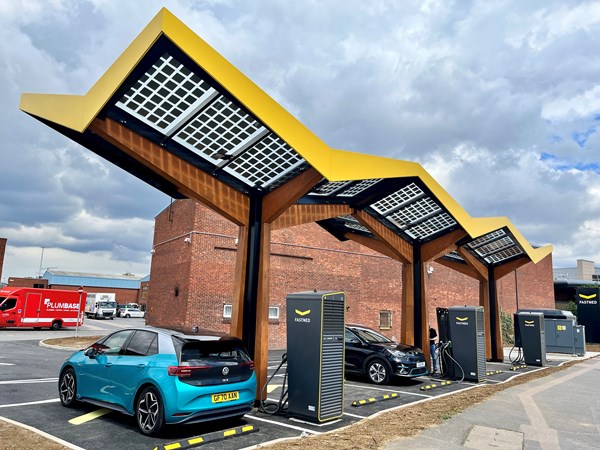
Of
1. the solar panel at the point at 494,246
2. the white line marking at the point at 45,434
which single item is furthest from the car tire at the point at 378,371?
the white line marking at the point at 45,434

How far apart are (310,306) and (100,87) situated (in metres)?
4.54

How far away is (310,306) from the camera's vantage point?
7.45 m

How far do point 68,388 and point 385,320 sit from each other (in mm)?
20372

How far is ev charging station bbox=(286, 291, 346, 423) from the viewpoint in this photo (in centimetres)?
724

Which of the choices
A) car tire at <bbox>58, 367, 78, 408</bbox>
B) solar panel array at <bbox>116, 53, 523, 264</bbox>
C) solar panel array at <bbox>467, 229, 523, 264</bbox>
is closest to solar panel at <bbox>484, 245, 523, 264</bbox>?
solar panel array at <bbox>467, 229, 523, 264</bbox>

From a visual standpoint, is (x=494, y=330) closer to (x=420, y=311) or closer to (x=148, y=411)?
(x=420, y=311)

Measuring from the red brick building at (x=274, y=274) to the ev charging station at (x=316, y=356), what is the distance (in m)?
12.5

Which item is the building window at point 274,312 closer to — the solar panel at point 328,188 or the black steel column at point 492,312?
the black steel column at point 492,312

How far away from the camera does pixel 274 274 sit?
21766 millimetres

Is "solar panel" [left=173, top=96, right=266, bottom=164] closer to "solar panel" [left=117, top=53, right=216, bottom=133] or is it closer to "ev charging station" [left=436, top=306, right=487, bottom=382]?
"solar panel" [left=117, top=53, right=216, bottom=133]

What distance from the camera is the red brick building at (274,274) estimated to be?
783 inches

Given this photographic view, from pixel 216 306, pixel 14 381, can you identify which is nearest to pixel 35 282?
pixel 216 306

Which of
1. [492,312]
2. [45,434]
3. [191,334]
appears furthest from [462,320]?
[45,434]

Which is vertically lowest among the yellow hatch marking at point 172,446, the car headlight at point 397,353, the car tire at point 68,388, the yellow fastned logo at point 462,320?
the yellow hatch marking at point 172,446
